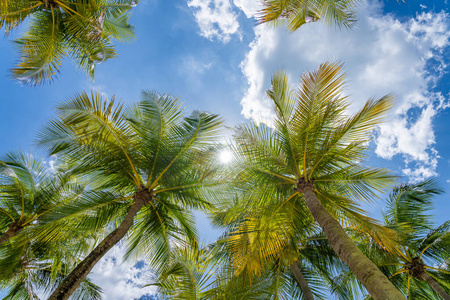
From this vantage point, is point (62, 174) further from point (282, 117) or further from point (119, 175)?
point (282, 117)

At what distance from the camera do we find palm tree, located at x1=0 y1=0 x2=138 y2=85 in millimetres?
8359

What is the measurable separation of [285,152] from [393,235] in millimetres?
3071

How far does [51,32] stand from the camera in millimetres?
8906

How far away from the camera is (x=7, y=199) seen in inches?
381

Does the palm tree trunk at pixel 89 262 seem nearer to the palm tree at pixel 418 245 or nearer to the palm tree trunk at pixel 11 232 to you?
the palm tree trunk at pixel 11 232

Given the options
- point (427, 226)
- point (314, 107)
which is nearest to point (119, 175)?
point (314, 107)

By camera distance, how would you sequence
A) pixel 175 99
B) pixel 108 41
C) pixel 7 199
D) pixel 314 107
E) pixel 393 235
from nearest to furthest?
pixel 393 235 → pixel 314 107 → pixel 175 99 → pixel 7 199 → pixel 108 41

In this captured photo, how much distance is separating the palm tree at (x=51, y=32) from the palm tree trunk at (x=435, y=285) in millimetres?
13440

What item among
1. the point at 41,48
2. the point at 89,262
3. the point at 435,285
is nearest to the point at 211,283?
the point at 89,262

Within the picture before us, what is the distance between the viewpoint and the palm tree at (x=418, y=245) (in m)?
9.20

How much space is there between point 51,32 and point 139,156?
5.15m

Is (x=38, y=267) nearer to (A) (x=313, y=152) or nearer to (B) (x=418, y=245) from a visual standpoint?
(A) (x=313, y=152)

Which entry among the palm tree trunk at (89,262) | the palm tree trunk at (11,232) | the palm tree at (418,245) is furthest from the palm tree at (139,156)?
the palm tree at (418,245)

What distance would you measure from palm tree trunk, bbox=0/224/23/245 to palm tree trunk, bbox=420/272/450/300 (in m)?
13.8
